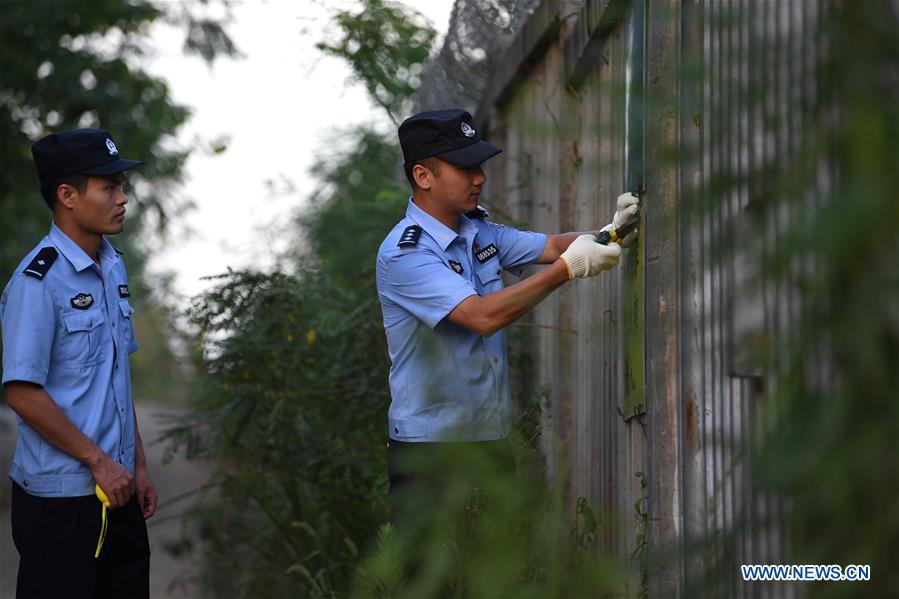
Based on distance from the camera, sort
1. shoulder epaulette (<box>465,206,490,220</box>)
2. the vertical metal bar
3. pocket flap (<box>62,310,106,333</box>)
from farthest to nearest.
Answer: shoulder epaulette (<box>465,206,490,220</box>)
pocket flap (<box>62,310,106,333</box>)
the vertical metal bar

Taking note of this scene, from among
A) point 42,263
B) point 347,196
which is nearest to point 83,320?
point 42,263

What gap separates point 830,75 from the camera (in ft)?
4.02

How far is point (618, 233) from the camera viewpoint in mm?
3406

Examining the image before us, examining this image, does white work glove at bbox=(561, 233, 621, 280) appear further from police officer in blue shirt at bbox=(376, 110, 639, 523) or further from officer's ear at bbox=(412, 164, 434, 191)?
officer's ear at bbox=(412, 164, 434, 191)

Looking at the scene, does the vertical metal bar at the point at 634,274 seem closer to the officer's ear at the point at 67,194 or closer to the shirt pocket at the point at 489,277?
the shirt pocket at the point at 489,277

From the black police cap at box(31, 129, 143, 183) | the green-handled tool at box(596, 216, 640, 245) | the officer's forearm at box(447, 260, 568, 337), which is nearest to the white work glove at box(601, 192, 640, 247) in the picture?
the green-handled tool at box(596, 216, 640, 245)

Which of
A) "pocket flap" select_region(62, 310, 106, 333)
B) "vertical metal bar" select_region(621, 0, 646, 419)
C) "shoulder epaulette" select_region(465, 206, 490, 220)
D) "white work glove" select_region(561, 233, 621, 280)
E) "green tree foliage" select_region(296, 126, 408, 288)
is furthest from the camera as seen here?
"green tree foliage" select_region(296, 126, 408, 288)

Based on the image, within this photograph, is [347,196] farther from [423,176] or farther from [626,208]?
[626,208]

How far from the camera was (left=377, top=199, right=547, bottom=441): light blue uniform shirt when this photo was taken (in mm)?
3538

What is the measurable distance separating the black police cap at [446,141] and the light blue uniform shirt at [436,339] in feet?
0.64

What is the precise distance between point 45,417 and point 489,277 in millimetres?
1431

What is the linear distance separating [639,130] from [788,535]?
60cm

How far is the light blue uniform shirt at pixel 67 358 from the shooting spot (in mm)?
3535

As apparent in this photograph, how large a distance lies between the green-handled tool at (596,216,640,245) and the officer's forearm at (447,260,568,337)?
168 millimetres
